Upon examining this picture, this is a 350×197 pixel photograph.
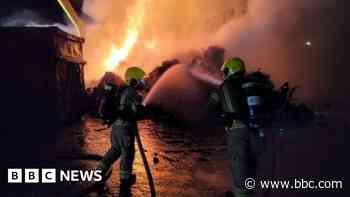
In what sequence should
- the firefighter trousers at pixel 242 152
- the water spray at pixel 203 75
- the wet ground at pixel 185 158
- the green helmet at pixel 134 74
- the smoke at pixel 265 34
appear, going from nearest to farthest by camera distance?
the firefighter trousers at pixel 242 152
the green helmet at pixel 134 74
the wet ground at pixel 185 158
the water spray at pixel 203 75
the smoke at pixel 265 34

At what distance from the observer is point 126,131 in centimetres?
618

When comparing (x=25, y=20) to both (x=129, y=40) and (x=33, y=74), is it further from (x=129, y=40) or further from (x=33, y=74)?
(x=33, y=74)

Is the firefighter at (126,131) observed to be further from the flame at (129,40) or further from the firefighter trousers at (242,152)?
the flame at (129,40)

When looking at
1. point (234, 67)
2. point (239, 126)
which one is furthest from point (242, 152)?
point (234, 67)

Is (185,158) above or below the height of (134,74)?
below

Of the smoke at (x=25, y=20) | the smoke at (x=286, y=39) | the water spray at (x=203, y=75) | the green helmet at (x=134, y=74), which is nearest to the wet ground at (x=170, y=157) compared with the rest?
the green helmet at (x=134, y=74)

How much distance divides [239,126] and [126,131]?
68.8 inches

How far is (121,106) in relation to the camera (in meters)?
6.16

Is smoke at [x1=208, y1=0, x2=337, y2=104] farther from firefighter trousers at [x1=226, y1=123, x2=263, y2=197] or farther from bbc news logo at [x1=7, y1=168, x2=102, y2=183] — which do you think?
firefighter trousers at [x1=226, y1=123, x2=263, y2=197]

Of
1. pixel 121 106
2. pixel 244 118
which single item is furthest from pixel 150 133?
pixel 244 118

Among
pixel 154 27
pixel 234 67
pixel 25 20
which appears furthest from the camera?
pixel 154 27

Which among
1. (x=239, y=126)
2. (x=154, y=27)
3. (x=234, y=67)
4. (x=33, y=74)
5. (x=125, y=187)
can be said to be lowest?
(x=125, y=187)

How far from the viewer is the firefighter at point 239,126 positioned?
5.33m

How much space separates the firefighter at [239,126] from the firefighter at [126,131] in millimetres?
1362
